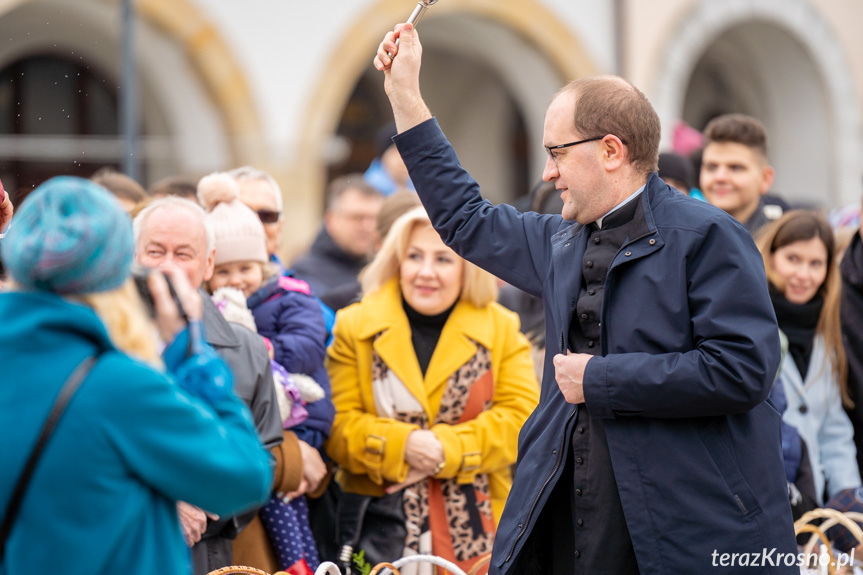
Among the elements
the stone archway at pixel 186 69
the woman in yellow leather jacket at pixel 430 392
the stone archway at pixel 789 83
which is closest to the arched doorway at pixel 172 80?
the stone archway at pixel 186 69

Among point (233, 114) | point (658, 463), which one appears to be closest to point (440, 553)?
point (658, 463)

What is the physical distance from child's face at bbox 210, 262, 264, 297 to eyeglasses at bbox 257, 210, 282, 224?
48cm

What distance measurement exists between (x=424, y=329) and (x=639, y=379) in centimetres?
162

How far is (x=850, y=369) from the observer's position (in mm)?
4520

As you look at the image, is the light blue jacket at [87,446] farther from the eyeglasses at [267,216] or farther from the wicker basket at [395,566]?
the eyeglasses at [267,216]

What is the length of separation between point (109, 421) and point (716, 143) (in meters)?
4.17

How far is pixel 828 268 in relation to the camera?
15.3 feet

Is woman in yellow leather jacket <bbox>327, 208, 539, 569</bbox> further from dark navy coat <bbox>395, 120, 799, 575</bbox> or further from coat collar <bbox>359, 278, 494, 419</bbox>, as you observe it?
dark navy coat <bbox>395, 120, 799, 575</bbox>

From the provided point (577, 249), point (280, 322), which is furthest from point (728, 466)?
point (280, 322)

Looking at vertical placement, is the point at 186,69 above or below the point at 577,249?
above

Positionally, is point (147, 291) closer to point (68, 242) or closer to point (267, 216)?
point (68, 242)

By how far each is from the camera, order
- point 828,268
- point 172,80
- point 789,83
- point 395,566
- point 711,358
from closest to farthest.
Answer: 1. point 711,358
2. point 395,566
3. point 828,268
4. point 172,80
5. point 789,83

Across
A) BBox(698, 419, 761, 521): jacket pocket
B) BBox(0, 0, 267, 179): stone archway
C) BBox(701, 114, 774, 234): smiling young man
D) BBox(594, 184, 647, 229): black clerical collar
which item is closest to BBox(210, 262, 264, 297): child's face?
BBox(594, 184, 647, 229): black clerical collar

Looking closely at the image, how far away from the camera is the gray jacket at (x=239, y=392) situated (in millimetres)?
3160
